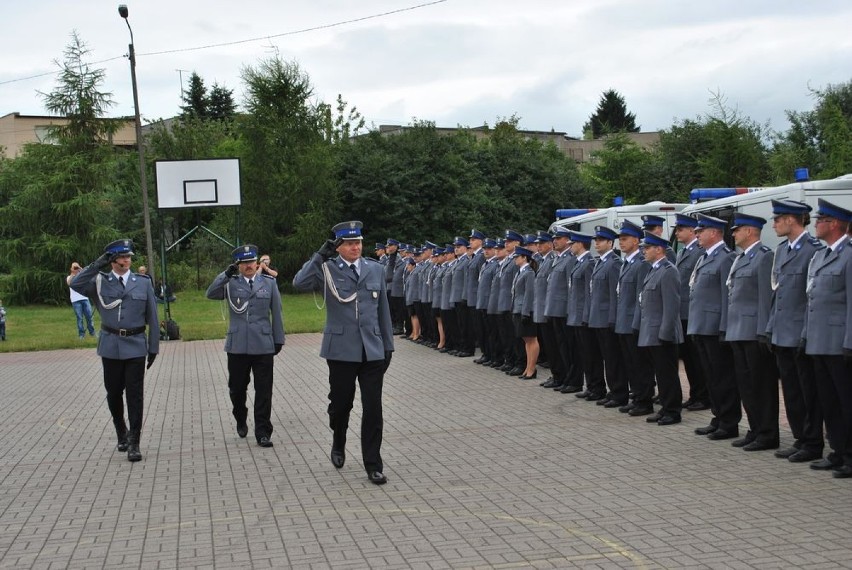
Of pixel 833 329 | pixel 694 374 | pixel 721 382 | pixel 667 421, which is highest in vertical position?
pixel 833 329

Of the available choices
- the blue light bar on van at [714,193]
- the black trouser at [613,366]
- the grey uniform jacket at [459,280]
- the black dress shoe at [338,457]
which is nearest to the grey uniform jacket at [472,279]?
the grey uniform jacket at [459,280]

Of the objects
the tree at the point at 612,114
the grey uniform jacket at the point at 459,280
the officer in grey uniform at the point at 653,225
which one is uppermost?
the tree at the point at 612,114

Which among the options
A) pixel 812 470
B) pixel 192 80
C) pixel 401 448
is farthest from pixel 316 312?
pixel 192 80

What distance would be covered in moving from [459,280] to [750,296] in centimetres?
1000

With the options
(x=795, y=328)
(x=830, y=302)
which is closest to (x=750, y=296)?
(x=795, y=328)

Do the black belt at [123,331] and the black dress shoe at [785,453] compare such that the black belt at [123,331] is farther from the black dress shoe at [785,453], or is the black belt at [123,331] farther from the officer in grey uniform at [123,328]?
the black dress shoe at [785,453]

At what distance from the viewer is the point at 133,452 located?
9.66 metres

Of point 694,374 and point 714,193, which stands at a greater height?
point 714,193

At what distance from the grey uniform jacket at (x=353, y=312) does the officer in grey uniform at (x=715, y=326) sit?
3.35m

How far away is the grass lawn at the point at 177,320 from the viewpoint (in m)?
25.5

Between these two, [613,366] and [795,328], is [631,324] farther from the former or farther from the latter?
[795,328]

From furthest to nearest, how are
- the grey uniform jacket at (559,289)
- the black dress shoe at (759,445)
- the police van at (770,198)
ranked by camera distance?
the police van at (770,198), the grey uniform jacket at (559,289), the black dress shoe at (759,445)

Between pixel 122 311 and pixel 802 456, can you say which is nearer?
pixel 802 456

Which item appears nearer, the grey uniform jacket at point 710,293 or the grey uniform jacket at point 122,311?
the grey uniform jacket at point 122,311
